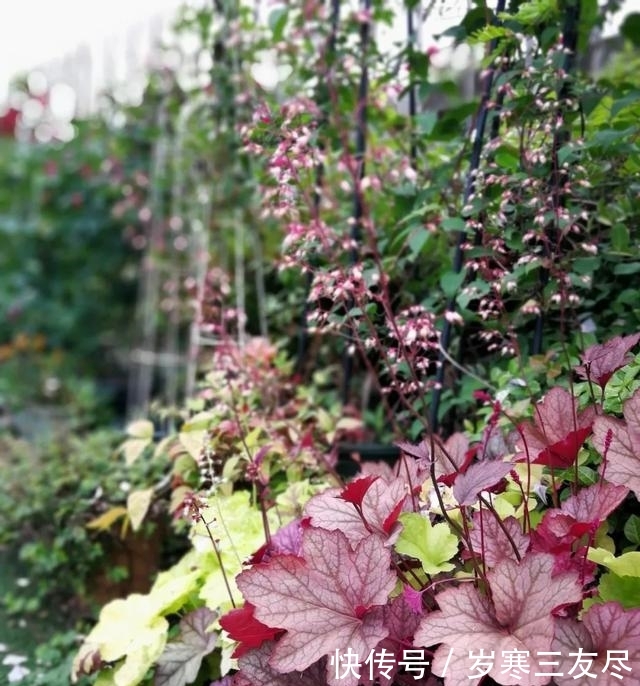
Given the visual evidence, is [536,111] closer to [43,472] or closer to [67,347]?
[43,472]

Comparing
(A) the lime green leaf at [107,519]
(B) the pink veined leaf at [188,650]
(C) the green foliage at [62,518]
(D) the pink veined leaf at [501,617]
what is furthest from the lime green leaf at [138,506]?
(D) the pink veined leaf at [501,617]

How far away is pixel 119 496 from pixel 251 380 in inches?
17.8

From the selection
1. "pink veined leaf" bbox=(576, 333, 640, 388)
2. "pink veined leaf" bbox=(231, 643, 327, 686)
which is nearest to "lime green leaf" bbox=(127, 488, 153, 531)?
"pink veined leaf" bbox=(231, 643, 327, 686)

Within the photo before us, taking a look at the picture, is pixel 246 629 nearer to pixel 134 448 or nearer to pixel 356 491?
Answer: pixel 356 491

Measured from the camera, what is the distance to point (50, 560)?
1.84 meters

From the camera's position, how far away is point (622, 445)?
1011 millimetres

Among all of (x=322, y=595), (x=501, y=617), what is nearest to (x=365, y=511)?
(x=322, y=595)

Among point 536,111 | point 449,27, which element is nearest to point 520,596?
point 536,111

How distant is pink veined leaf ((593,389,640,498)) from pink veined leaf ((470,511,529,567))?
0.47 ft

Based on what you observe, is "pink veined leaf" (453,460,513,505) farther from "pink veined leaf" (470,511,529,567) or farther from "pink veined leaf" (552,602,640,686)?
"pink veined leaf" (552,602,640,686)

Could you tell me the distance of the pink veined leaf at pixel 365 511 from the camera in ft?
3.51

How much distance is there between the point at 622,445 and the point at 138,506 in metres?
1.04

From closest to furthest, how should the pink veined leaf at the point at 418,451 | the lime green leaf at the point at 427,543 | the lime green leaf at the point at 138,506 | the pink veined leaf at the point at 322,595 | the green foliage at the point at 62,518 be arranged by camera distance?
the pink veined leaf at the point at 322,595 → the lime green leaf at the point at 427,543 → the pink veined leaf at the point at 418,451 → the lime green leaf at the point at 138,506 → the green foliage at the point at 62,518

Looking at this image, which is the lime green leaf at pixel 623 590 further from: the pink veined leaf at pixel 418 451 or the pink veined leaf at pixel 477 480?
the pink veined leaf at pixel 418 451
